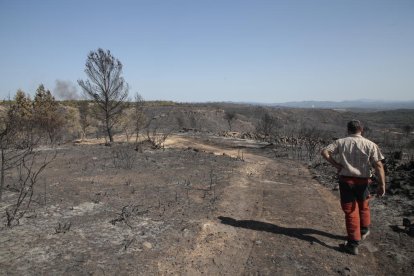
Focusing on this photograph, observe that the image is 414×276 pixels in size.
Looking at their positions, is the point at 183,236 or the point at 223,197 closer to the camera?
the point at 183,236

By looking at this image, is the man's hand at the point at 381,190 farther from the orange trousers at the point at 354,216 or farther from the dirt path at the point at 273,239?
the dirt path at the point at 273,239

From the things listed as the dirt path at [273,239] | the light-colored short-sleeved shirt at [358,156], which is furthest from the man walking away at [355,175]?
the dirt path at [273,239]

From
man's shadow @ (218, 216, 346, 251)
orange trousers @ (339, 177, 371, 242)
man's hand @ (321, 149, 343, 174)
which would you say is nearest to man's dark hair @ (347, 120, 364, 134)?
man's hand @ (321, 149, 343, 174)

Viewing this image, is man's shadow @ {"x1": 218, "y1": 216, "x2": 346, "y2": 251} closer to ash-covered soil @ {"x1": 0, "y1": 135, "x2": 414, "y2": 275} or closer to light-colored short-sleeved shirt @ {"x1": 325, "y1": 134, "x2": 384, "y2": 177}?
ash-covered soil @ {"x1": 0, "y1": 135, "x2": 414, "y2": 275}

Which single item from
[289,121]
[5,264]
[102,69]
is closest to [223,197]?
[5,264]

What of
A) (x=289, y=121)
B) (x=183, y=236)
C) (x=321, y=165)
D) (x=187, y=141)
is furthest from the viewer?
(x=289, y=121)

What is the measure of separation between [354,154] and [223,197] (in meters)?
3.50

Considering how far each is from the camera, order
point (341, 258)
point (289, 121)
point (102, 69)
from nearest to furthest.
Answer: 1. point (341, 258)
2. point (102, 69)
3. point (289, 121)

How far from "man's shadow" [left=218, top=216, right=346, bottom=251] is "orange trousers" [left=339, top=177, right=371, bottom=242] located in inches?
15.7

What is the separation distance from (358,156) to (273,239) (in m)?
1.78

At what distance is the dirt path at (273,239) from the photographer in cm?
464

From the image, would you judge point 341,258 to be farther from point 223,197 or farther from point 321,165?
point 321,165

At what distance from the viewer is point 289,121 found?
72812mm

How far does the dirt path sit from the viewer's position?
464cm
